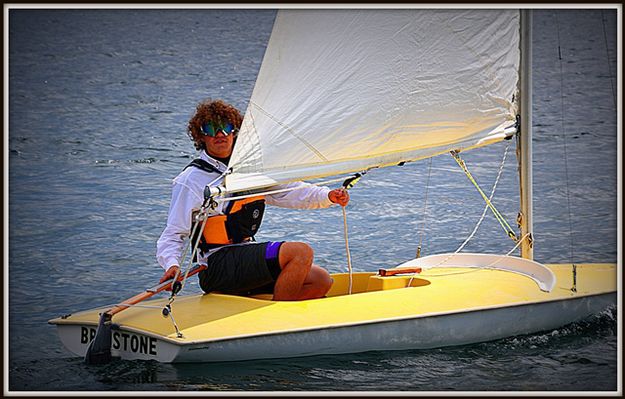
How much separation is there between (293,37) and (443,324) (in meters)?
1.42

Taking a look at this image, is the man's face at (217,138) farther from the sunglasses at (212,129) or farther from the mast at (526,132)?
the mast at (526,132)

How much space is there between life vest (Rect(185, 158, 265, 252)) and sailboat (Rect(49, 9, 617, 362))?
155 millimetres

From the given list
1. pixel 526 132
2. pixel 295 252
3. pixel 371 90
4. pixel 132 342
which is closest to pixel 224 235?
pixel 295 252

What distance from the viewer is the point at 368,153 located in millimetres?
4723

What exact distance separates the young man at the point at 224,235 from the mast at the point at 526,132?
41.7 inches

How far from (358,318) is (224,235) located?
0.69 m

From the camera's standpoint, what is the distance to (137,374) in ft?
14.1

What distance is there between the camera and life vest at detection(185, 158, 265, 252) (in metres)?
4.59

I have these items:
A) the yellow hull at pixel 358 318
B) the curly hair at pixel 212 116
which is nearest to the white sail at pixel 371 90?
the curly hair at pixel 212 116

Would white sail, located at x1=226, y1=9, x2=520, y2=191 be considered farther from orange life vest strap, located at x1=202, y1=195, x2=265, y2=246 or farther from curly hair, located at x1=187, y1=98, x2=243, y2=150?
orange life vest strap, located at x1=202, y1=195, x2=265, y2=246

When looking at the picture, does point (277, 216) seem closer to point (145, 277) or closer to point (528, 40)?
point (145, 277)

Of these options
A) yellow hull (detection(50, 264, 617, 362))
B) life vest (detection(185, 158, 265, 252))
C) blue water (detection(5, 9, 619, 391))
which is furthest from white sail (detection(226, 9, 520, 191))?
blue water (detection(5, 9, 619, 391))

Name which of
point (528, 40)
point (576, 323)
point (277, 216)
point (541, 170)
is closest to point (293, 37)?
point (528, 40)

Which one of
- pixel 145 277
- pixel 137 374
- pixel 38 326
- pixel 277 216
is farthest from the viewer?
pixel 277 216
